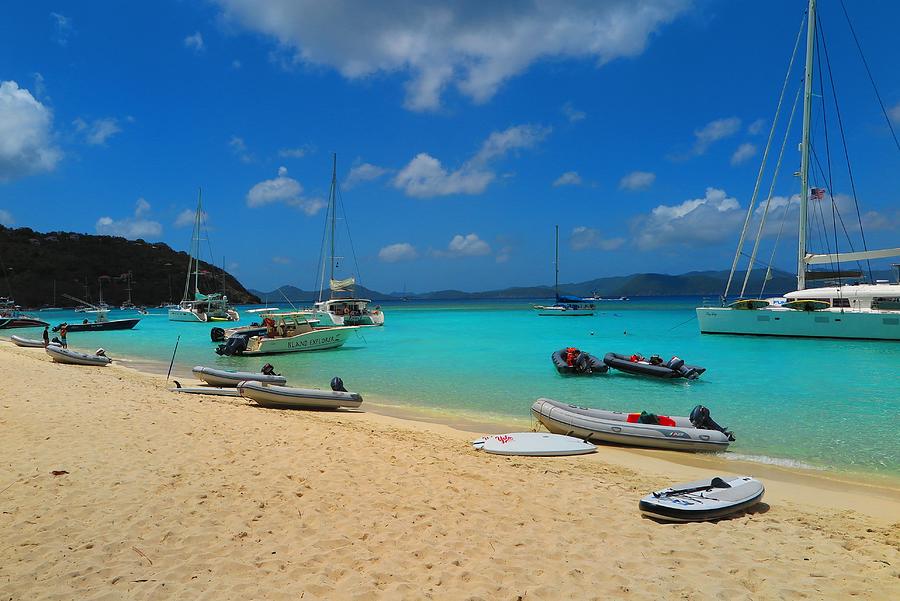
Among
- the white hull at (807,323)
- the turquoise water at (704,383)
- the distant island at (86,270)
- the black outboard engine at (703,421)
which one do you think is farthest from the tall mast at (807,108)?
the distant island at (86,270)

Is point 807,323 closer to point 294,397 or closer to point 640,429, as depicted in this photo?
point 640,429

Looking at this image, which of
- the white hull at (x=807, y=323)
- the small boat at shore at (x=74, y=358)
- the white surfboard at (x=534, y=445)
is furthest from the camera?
the white hull at (x=807, y=323)

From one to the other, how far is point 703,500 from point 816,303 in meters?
30.3

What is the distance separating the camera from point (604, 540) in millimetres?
4973

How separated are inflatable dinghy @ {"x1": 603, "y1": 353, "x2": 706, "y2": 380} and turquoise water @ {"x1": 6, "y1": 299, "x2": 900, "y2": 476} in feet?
0.92

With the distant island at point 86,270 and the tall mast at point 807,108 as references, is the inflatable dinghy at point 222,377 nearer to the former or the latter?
the tall mast at point 807,108

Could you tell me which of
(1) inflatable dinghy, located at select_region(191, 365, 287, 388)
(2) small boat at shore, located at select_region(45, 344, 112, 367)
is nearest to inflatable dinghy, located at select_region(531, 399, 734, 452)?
(1) inflatable dinghy, located at select_region(191, 365, 287, 388)

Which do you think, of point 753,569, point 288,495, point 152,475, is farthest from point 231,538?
point 753,569

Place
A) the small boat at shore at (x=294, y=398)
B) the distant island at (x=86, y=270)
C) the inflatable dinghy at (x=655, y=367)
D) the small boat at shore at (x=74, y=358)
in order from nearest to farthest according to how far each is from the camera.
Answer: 1. the small boat at shore at (x=294, y=398)
2. the inflatable dinghy at (x=655, y=367)
3. the small boat at shore at (x=74, y=358)
4. the distant island at (x=86, y=270)

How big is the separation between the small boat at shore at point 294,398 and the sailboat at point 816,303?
27.8 metres

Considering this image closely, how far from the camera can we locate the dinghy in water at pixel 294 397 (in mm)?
12352

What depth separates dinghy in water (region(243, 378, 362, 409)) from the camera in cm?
1235

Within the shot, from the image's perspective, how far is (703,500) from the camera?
585 centimetres

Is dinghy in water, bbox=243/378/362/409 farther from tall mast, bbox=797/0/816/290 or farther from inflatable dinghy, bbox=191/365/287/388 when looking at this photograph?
tall mast, bbox=797/0/816/290
